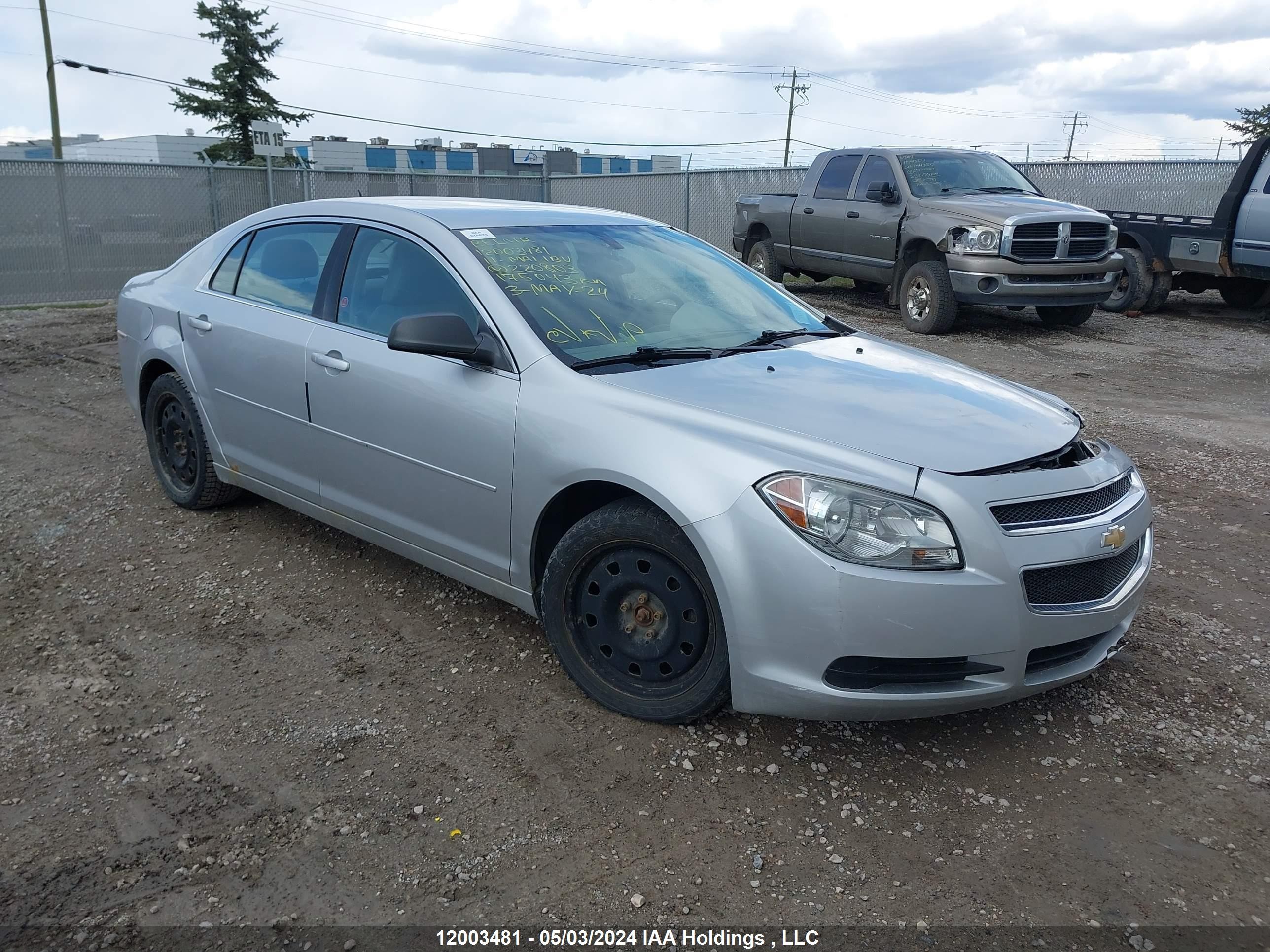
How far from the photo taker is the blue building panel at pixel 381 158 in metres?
55.4

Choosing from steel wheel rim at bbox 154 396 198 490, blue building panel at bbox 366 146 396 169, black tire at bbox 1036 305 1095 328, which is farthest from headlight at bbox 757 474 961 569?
blue building panel at bbox 366 146 396 169

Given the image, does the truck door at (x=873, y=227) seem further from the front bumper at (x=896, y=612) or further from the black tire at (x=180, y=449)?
the front bumper at (x=896, y=612)

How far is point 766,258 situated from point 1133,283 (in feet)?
15.5

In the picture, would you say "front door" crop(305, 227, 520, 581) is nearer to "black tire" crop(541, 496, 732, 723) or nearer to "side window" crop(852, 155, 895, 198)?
"black tire" crop(541, 496, 732, 723)

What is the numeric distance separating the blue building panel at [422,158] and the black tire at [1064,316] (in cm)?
5014

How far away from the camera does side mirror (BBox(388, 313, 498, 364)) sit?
11.5 feet

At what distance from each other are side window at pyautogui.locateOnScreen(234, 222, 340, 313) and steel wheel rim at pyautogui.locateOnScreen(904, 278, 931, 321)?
27.3 feet

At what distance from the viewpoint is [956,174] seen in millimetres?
12078

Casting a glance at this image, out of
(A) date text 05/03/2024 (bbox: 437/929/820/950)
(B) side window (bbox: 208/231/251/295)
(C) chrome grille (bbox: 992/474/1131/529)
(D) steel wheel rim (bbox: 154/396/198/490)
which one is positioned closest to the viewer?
(A) date text 05/03/2024 (bbox: 437/929/820/950)

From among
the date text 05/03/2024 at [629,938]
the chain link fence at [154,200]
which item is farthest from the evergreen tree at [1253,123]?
the date text 05/03/2024 at [629,938]

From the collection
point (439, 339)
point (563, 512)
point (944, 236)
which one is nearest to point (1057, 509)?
point (563, 512)

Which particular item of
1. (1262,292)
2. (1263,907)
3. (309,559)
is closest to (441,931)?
(1263,907)

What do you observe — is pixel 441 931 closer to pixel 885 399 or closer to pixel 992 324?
pixel 885 399

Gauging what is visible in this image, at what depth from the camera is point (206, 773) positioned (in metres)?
3.11
